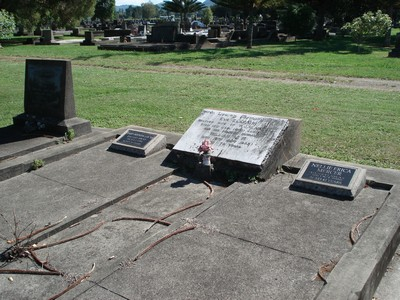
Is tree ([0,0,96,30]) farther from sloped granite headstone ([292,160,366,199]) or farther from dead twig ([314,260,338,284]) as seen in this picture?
dead twig ([314,260,338,284])

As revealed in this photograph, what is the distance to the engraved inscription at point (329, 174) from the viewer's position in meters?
5.61

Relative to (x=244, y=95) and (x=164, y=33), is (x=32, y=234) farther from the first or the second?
(x=164, y=33)

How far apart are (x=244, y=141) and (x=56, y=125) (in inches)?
151

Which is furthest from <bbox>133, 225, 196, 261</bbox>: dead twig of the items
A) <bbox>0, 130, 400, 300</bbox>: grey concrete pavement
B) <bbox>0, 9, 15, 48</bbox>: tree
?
<bbox>0, 9, 15, 48</bbox>: tree

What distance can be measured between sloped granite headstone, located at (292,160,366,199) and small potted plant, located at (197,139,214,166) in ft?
4.25

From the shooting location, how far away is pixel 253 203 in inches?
212

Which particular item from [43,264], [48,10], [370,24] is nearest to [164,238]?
[43,264]

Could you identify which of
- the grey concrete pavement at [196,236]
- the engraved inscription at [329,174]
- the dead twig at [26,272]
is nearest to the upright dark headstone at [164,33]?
the grey concrete pavement at [196,236]

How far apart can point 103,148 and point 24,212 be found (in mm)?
2555

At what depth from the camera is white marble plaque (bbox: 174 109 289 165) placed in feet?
20.4

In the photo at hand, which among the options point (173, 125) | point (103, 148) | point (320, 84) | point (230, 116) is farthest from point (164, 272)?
point (320, 84)

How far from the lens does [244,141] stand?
21.2 ft

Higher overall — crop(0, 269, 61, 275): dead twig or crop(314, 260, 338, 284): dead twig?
crop(314, 260, 338, 284): dead twig

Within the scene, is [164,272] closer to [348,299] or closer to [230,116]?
[348,299]
